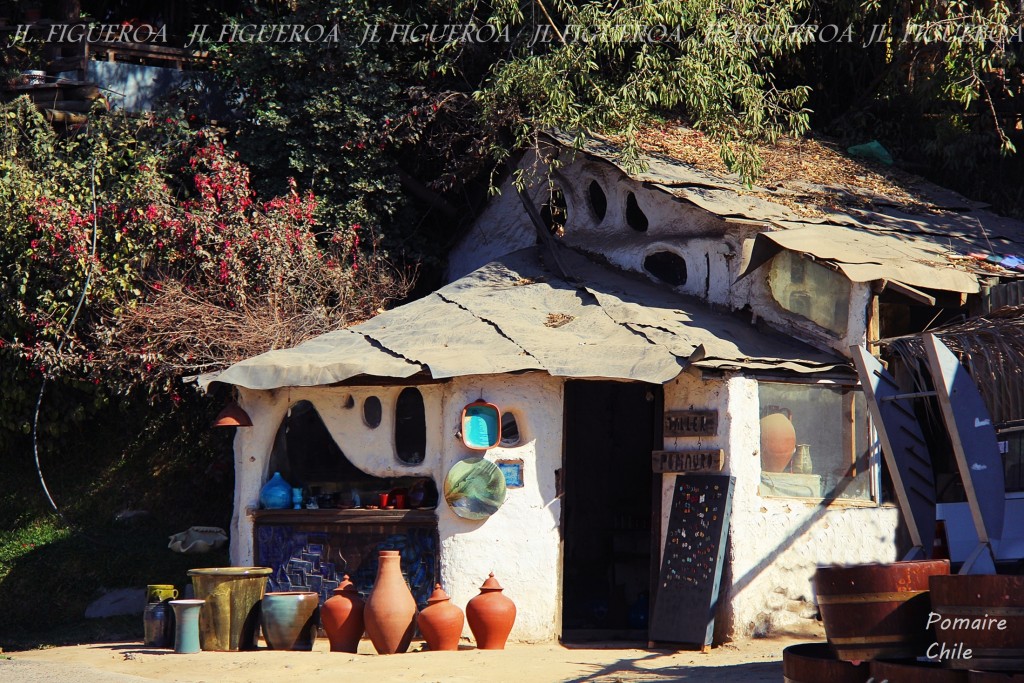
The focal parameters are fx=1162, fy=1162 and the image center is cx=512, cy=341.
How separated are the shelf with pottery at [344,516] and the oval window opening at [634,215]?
13.8 feet

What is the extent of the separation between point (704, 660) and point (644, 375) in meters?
2.44

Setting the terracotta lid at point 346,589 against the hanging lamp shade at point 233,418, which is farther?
the hanging lamp shade at point 233,418

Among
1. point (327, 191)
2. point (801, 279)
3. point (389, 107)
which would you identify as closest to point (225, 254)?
point (327, 191)

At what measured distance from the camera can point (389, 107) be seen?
49.3ft

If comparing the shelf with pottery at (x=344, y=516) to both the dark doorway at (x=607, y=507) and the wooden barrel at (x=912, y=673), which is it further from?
the wooden barrel at (x=912, y=673)


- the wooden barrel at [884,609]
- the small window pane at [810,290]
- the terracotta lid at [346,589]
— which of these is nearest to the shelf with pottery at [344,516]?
the terracotta lid at [346,589]

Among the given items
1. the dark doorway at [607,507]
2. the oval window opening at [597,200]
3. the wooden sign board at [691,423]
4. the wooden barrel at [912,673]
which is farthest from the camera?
the oval window opening at [597,200]

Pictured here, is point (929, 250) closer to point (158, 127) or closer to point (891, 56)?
point (891, 56)

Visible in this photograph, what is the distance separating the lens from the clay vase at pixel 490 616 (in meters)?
9.97

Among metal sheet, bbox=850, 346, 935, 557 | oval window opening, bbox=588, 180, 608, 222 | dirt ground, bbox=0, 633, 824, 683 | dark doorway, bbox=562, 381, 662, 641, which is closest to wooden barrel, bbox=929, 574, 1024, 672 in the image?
metal sheet, bbox=850, 346, 935, 557

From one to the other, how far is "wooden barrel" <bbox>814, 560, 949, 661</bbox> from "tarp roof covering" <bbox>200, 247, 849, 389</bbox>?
3.70 m

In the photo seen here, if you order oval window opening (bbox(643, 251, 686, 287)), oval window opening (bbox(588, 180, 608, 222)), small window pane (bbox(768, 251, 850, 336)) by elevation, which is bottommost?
small window pane (bbox(768, 251, 850, 336))

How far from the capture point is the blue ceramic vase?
1115cm

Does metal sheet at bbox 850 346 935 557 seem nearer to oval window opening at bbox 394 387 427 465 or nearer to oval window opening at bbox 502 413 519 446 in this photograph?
oval window opening at bbox 502 413 519 446
